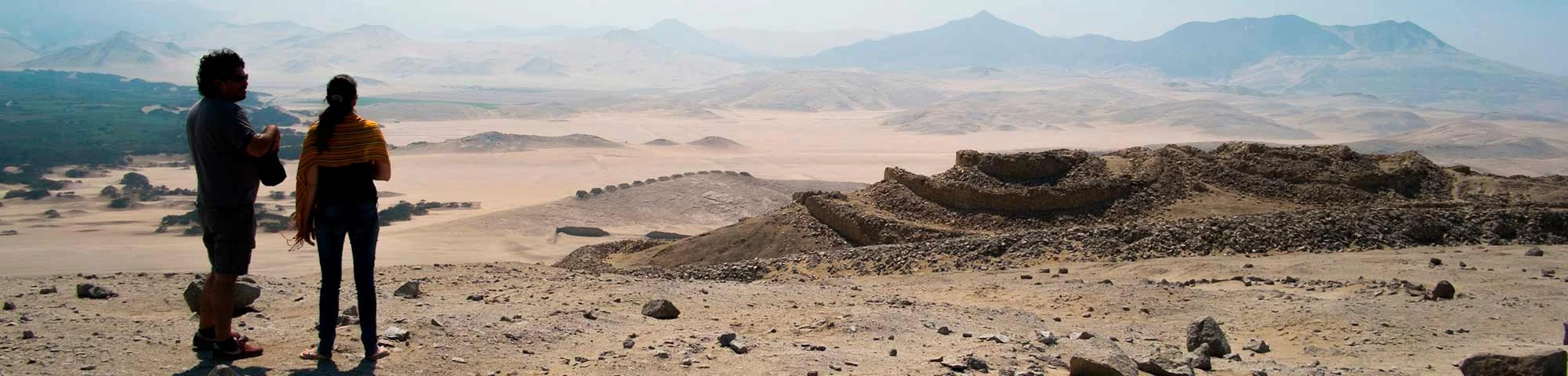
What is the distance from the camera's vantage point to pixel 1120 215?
51.2ft

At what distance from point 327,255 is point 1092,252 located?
9.92m

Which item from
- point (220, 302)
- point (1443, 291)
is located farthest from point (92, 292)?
point (1443, 291)

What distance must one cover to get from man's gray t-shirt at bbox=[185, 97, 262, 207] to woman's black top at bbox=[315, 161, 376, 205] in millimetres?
265

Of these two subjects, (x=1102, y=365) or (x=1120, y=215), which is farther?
(x=1120, y=215)

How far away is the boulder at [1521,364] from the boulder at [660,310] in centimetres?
A: 460

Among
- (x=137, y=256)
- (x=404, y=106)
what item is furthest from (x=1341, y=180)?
(x=404, y=106)

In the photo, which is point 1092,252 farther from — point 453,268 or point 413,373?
point 413,373

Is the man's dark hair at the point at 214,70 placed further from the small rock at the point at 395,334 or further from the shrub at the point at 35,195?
the shrub at the point at 35,195

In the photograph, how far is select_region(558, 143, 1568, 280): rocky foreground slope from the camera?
1310cm

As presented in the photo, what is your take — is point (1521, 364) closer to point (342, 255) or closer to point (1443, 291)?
point (1443, 291)

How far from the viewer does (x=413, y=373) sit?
4.80 m

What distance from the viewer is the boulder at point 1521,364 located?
504 centimetres

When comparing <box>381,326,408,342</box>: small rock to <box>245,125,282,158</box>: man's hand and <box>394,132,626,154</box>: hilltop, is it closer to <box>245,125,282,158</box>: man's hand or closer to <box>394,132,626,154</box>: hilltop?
<box>245,125,282,158</box>: man's hand

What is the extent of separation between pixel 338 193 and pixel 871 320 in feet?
11.3
